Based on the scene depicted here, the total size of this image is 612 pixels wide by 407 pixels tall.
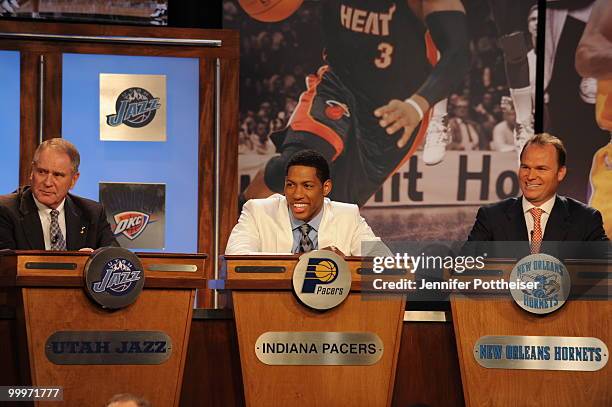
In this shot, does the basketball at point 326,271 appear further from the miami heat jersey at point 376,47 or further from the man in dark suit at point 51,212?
the miami heat jersey at point 376,47

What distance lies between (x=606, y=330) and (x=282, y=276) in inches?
38.6

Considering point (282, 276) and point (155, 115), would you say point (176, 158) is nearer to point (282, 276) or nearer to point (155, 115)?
point (155, 115)

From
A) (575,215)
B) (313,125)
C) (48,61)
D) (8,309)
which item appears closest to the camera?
(8,309)

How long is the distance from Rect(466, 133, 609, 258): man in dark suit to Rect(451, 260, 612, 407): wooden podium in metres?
0.54

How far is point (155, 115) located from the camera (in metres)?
5.12

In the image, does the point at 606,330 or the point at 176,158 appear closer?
the point at 606,330

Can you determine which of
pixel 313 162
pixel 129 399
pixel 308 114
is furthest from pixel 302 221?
pixel 308 114

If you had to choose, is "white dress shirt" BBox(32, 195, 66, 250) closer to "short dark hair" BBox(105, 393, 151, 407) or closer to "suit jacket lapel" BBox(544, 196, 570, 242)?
"short dark hair" BBox(105, 393, 151, 407)

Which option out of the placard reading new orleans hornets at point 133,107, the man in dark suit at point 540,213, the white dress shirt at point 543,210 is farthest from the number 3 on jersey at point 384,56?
the white dress shirt at point 543,210

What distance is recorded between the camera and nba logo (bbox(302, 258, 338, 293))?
287cm

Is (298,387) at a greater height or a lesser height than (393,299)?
lesser

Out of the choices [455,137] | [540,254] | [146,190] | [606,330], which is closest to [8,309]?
[540,254]

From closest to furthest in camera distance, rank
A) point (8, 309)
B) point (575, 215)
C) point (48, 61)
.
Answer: point (8, 309)
point (575, 215)
point (48, 61)

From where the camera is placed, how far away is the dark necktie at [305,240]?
375 centimetres
